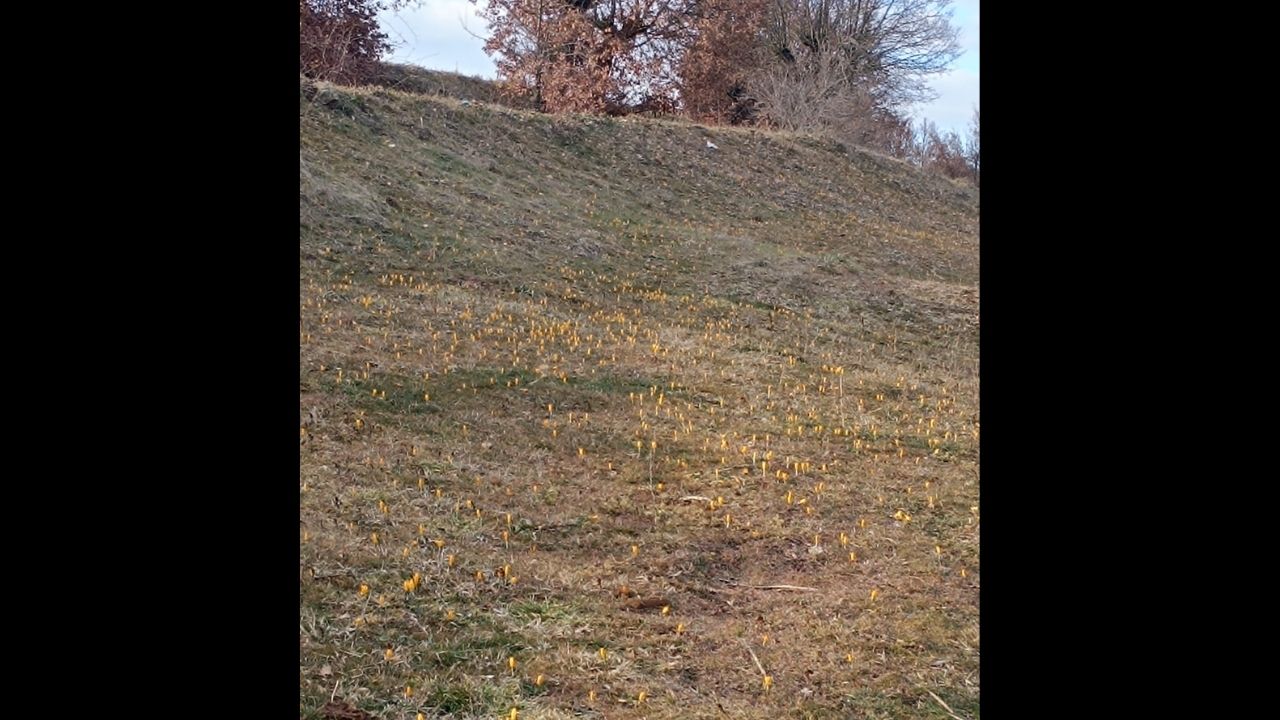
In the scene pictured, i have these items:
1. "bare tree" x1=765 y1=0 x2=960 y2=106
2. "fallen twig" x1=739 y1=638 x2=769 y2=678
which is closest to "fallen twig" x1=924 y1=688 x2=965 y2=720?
"fallen twig" x1=739 y1=638 x2=769 y2=678

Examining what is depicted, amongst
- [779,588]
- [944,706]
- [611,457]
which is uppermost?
[611,457]

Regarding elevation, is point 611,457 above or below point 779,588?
above

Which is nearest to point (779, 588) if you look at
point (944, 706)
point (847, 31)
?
point (944, 706)

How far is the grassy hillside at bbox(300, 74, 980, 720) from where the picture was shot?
15.9 ft

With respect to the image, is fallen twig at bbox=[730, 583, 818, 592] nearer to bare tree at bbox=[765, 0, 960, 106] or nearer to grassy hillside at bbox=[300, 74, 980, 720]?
grassy hillside at bbox=[300, 74, 980, 720]

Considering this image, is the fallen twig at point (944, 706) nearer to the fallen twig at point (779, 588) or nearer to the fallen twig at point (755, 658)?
the fallen twig at point (755, 658)

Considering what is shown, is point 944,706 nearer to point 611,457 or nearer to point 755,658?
point 755,658

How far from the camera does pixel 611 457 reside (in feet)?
25.9

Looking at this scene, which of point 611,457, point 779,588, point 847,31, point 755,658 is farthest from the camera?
point 847,31

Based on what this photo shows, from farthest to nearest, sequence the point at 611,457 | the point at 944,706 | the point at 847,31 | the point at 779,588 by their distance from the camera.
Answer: the point at 847,31
the point at 611,457
the point at 779,588
the point at 944,706
